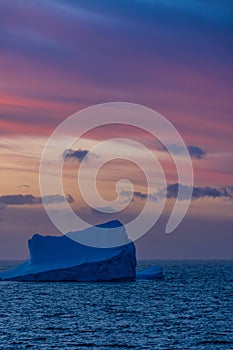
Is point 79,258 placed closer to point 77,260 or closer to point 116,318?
point 77,260

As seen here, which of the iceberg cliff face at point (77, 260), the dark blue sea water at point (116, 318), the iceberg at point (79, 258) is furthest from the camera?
the iceberg at point (79, 258)

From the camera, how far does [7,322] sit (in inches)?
1612

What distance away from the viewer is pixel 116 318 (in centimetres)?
4300

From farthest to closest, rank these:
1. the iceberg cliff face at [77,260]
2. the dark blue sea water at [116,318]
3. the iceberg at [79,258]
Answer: the iceberg at [79,258] < the iceberg cliff face at [77,260] < the dark blue sea water at [116,318]

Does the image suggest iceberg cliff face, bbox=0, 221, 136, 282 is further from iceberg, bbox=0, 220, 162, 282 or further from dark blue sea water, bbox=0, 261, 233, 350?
dark blue sea water, bbox=0, 261, 233, 350

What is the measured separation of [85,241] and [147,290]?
925cm

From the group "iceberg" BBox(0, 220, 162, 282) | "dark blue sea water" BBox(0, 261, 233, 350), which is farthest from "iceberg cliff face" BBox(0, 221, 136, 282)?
"dark blue sea water" BBox(0, 261, 233, 350)

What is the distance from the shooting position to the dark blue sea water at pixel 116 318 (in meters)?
33.0

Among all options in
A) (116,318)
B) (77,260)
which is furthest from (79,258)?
(116,318)

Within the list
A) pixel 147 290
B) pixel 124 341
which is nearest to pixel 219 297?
pixel 147 290

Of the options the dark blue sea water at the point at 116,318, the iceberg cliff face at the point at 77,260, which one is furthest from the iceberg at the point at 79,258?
the dark blue sea water at the point at 116,318

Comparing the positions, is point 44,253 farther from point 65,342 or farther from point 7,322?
point 65,342

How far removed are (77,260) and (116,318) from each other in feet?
95.8

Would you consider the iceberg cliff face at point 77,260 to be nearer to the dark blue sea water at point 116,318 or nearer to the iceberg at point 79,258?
the iceberg at point 79,258
